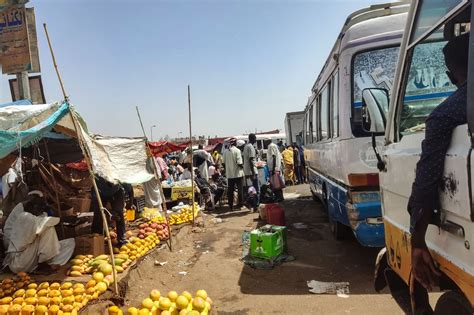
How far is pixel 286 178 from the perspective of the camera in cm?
1639

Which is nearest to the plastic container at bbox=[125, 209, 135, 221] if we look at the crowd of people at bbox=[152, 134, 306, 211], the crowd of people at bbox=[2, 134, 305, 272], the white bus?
the crowd of people at bbox=[2, 134, 305, 272]

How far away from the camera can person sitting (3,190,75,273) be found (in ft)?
17.1

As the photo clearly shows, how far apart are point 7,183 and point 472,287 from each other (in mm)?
9312

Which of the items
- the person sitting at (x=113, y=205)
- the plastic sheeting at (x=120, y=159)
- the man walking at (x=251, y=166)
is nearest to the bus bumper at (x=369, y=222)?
the plastic sheeting at (x=120, y=159)

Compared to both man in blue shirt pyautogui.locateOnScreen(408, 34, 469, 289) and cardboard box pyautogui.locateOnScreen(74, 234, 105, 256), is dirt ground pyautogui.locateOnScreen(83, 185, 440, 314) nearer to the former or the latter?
cardboard box pyautogui.locateOnScreen(74, 234, 105, 256)

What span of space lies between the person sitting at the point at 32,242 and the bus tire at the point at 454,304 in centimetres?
503

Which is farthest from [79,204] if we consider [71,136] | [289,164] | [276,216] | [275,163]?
[289,164]

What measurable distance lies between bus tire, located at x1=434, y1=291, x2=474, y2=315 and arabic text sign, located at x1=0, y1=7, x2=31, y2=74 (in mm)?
8284

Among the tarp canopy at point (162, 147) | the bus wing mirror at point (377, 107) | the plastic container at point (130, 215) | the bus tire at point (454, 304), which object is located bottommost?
the plastic container at point (130, 215)

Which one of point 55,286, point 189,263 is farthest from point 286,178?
point 55,286

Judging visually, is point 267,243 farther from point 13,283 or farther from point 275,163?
point 275,163

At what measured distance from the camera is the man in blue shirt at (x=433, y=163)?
5.19 feet

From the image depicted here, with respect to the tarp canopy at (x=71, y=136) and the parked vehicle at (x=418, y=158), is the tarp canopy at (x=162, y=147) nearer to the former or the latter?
the tarp canopy at (x=71, y=136)

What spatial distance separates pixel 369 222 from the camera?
174 inches
